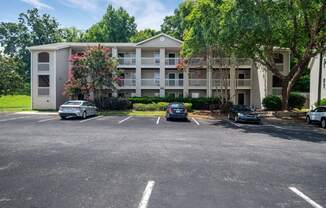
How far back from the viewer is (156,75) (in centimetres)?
3981

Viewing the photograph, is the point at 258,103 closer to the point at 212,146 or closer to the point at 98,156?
the point at 212,146

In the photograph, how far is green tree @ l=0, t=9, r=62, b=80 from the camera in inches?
2803

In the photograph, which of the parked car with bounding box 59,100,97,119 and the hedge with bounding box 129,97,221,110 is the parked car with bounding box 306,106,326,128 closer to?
the hedge with bounding box 129,97,221,110

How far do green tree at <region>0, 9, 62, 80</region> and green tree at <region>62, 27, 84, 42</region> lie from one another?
83.4 inches

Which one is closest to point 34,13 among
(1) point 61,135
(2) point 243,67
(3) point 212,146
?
(2) point 243,67

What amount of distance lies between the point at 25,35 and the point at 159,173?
74.4 meters

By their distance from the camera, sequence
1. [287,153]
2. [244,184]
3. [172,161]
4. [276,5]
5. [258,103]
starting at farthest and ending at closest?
[258,103] → [276,5] → [287,153] → [172,161] → [244,184]

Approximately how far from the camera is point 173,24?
210ft

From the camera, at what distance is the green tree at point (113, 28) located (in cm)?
6912

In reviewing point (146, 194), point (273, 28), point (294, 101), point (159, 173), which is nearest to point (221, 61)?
point (273, 28)

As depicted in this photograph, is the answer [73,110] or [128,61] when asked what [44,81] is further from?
[73,110]

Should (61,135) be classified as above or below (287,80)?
below

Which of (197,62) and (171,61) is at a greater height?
(171,61)

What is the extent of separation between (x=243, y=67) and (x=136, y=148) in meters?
29.7
